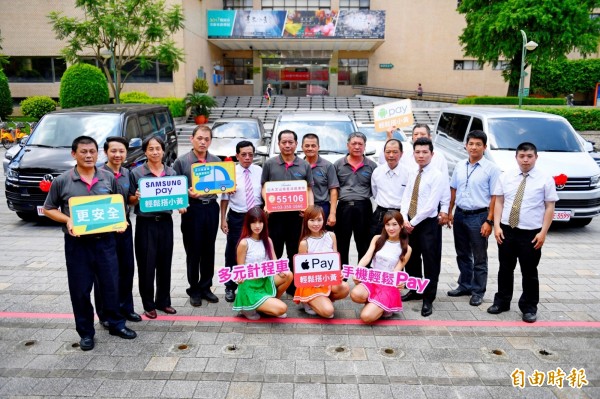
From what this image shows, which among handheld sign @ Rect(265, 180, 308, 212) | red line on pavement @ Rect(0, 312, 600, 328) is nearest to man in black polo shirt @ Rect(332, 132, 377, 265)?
handheld sign @ Rect(265, 180, 308, 212)

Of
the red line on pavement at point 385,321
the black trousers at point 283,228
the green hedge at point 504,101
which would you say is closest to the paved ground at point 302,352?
the red line on pavement at point 385,321

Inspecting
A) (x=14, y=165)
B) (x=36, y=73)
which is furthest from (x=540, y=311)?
(x=36, y=73)

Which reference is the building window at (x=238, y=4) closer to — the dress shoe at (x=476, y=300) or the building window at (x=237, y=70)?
the building window at (x=237, y=70)

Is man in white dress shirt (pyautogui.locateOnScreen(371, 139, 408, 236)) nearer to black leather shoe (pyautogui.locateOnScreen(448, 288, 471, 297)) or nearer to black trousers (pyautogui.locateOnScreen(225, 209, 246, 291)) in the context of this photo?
black leather shoe (pyautogui.locateOnScreen(448, 288, 471, 297))

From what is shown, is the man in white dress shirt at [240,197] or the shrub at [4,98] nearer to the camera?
the man in white dress shirt at [240,197]

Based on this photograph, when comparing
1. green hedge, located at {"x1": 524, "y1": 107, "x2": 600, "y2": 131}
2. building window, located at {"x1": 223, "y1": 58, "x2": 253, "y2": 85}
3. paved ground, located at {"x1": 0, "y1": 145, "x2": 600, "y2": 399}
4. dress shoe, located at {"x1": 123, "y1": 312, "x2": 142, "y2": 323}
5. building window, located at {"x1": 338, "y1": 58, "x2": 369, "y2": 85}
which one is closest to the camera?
paved ground, located at {"x1": 0, "y1": 145, "x2": 600, "y2": 399}

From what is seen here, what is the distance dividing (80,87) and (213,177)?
1664 cm

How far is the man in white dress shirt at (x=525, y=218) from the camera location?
14.8 feet

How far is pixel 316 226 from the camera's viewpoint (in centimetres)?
468

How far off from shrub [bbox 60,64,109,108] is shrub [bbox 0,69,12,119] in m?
6.19

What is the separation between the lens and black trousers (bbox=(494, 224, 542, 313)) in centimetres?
459

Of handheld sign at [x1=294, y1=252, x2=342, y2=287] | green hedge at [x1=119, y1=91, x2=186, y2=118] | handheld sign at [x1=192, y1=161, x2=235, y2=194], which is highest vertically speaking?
green hedge at [x1=119, y1=91, x2=186, y2=118]

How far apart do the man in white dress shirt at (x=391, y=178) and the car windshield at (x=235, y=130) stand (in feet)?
27.1

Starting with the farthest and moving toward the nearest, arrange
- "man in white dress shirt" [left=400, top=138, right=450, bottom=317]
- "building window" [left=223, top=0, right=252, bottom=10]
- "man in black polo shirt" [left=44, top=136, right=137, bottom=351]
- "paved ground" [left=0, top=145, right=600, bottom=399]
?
1. "building window" [left=223, top=0, right=252, bottom=10]
2. "man in white dress shirt" [left=400, top=138, right=450, bottom=317]
3. "man in black polo shirt" [left=44, top=136, right=137, bottom=351]
4. "paved ground" [left=0, top=145, right=600, bottom=399]
